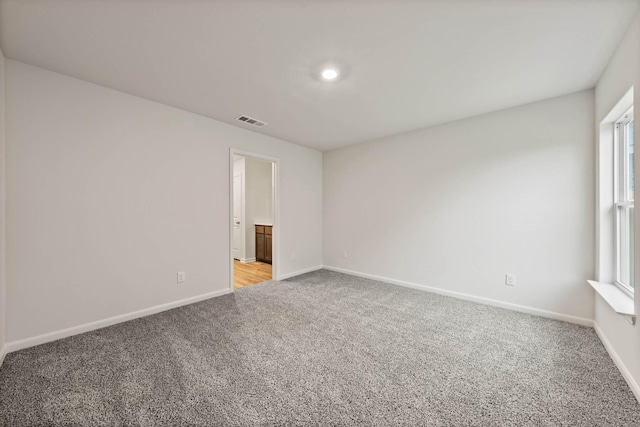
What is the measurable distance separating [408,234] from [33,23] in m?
4.27

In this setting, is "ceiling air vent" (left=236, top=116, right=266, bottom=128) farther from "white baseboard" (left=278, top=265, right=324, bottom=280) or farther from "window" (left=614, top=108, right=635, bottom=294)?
"window" (left=614, top=108, right=635, bottom=294)

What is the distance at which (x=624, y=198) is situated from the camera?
→ 219cm

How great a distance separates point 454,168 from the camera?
341cm

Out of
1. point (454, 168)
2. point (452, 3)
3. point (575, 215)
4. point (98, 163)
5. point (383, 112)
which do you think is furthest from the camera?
point (454, 168)

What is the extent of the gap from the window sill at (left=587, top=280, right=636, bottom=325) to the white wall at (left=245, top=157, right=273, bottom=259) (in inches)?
205

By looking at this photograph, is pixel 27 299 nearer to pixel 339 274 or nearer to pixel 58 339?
pixel 58 339

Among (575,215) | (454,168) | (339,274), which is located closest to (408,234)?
(454,168)

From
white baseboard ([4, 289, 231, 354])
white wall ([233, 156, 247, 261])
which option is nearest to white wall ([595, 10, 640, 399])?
white baseboard ([4, 289, 231, 354])

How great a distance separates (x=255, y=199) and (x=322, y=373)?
188 inches

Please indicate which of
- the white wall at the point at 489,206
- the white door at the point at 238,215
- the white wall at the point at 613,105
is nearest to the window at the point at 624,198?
the white wall at the point at 613,105

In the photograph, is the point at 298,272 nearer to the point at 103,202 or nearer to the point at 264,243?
the point at 264,243

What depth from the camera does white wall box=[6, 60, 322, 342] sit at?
2096mm

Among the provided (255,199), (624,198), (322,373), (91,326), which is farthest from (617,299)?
(255,199)

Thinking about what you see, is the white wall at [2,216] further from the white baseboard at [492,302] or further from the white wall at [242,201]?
the white baseboard at [492,302]
